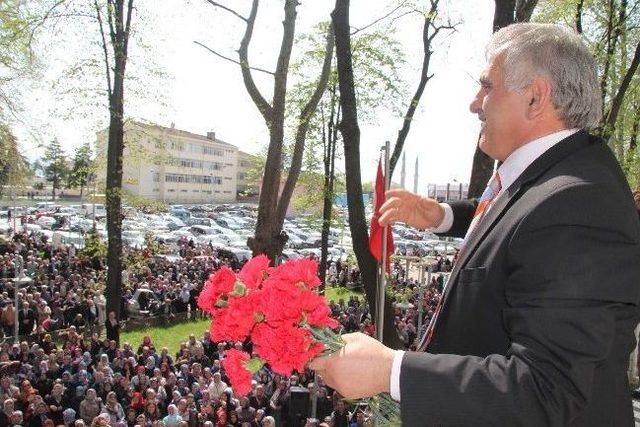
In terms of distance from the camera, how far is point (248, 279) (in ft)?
5.76

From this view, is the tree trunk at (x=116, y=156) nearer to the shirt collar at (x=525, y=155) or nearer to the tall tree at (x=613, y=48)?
the tall tree at (x=613, y=48)

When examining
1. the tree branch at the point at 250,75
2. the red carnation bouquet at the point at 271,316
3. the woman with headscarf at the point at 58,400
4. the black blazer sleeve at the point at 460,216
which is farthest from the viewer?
the woman with headscarf at the point at 58,400

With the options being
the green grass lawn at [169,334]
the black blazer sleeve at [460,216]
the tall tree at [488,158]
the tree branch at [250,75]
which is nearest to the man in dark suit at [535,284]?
the black blazer sleeve at [460,216]

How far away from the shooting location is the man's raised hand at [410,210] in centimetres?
234

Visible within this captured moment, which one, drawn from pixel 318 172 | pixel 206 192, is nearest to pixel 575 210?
pixel 318 172

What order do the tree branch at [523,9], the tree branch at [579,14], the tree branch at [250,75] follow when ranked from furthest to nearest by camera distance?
1. the tree branch at [579,14]
2. the tree branch at [250,75]
3. the tree branch at [523,9]

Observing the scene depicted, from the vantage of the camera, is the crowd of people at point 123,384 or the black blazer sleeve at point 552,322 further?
the crowd of people at point 123,384

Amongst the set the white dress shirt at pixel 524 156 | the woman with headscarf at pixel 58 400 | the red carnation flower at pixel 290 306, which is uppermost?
the white dress shirt at pixel 524 156

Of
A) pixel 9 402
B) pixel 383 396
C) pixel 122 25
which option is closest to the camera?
pixel 383 396

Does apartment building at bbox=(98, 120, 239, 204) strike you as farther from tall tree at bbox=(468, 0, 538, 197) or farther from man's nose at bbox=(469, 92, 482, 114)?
man's nose at bbox=(469, 92, 482, 114)

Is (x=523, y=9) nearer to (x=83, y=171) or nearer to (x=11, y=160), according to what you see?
(x=83, y=171)

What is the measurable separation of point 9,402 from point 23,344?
3140mm

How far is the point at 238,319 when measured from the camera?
165 cm

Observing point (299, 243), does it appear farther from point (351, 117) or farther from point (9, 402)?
point (351, 117)
